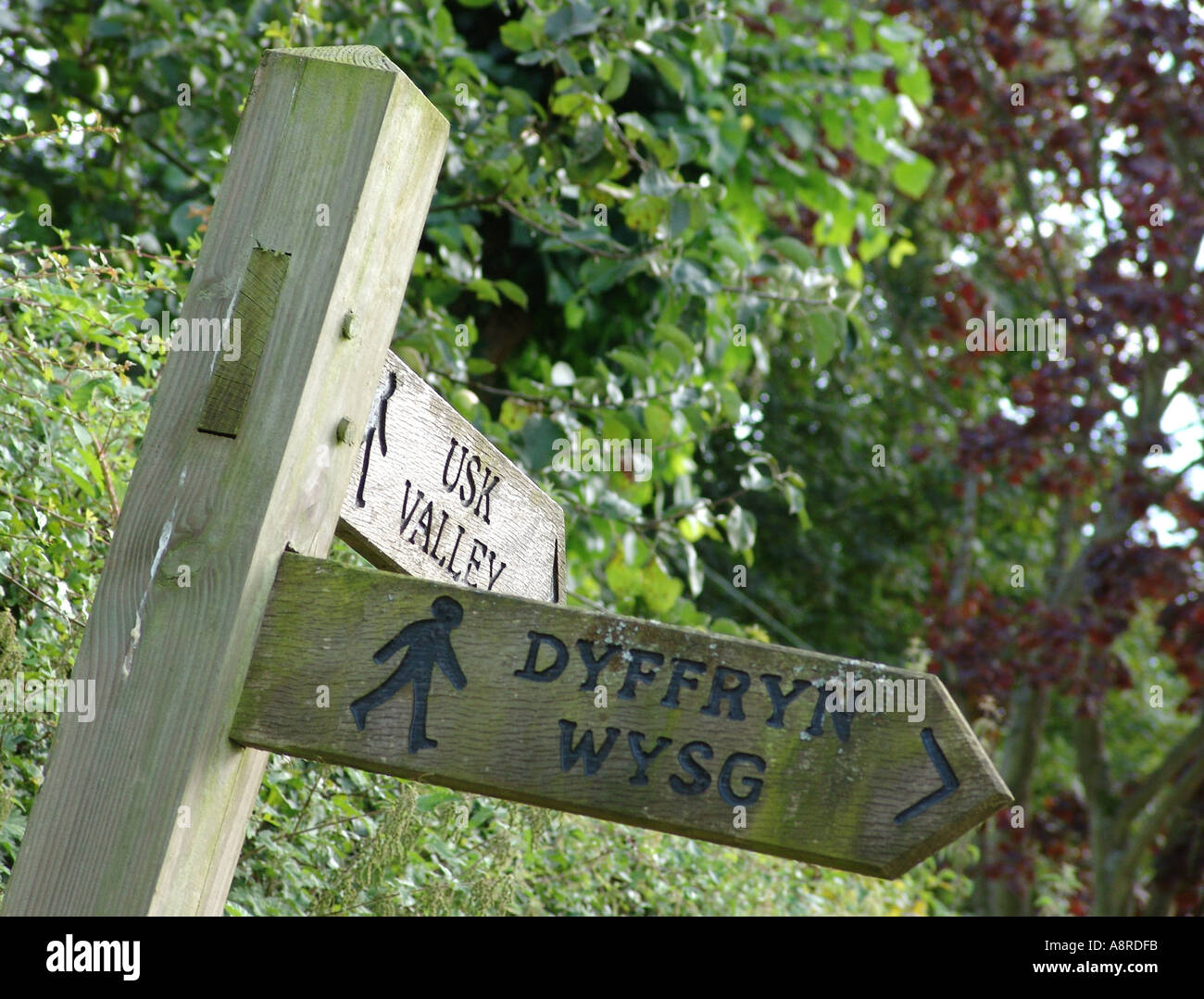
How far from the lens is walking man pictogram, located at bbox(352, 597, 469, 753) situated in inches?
51.7

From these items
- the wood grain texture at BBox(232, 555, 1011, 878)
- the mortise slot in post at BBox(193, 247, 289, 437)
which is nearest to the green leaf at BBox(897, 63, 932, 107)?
the mortise slot in post at BBox(193, 247, 289, 437)

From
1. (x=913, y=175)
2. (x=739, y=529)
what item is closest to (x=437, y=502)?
(x=739, y=529)

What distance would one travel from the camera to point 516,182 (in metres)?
3.73

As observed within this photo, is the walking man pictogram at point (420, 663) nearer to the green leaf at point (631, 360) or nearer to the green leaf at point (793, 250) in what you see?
the green leaf at point (631, 360)

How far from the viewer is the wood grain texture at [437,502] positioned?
1.59 m

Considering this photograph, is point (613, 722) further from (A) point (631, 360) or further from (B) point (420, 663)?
(A) point (631, 360)

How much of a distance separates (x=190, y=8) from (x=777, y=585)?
6.43 m

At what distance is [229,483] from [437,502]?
16.4 inches

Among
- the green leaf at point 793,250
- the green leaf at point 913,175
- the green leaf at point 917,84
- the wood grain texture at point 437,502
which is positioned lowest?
the wood grain texture at point 437,502

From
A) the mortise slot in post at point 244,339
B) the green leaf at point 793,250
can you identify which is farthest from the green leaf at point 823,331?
the mortise slot in post at point 244,339

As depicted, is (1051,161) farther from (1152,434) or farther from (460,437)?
(460,437)

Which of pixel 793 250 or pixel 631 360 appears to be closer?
pixel 631 360

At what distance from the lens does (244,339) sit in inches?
54.7

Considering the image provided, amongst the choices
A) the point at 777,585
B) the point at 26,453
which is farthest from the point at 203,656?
the point at 777,585
